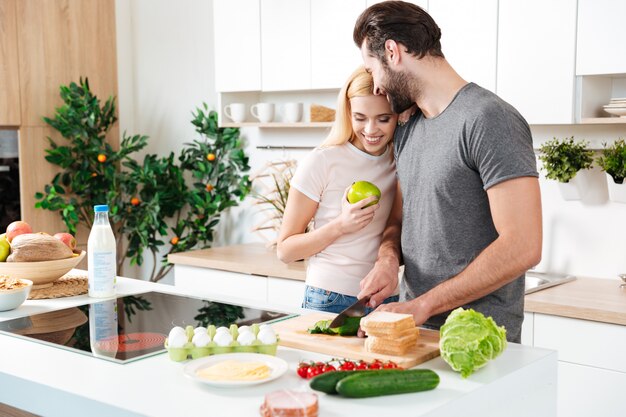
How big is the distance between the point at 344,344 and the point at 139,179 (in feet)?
9.53

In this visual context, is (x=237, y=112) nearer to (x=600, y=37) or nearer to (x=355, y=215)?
(x=600, y=37)

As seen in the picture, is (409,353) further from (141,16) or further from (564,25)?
(141,16)

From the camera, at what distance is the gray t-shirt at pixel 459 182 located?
1.93m

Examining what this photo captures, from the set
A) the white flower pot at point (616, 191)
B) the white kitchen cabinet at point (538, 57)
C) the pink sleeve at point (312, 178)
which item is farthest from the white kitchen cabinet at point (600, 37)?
the pink sleeve at point (312, 178)

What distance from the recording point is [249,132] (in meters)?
4.44

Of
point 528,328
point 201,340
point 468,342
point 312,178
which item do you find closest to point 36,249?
point 312,178

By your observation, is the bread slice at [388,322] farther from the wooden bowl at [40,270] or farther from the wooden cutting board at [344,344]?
the wooden bowl at [40,270]

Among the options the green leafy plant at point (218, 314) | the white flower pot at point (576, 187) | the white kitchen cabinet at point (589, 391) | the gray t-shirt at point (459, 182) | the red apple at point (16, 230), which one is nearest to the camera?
the gray t-shirt at point (459, 182)

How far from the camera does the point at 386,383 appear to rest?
1459 mm

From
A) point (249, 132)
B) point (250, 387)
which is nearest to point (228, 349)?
point (250, 387)

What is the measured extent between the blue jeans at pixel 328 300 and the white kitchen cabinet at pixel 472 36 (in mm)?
1165

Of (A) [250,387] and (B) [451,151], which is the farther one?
(B) [451,151]

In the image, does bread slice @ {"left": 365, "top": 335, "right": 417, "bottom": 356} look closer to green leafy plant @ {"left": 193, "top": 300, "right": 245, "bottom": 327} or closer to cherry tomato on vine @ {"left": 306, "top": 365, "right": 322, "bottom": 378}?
cherry tomato on vine @ {"left": 306, "top": 365, "right": 322, "bottom": 378}

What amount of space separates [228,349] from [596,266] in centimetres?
208
